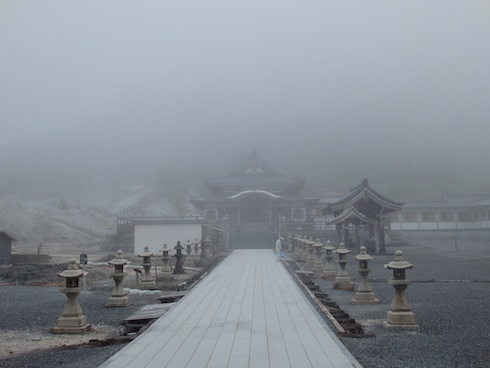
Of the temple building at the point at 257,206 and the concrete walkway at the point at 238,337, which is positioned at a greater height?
the temple building at the point at 257,206

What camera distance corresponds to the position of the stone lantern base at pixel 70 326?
30.6ft

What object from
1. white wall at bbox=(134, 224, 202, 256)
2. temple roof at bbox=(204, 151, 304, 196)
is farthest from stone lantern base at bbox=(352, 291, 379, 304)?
temple roof at bbox=(204, 151, 304, 196)

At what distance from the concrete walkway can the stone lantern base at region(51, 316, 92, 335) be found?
1.33 meters

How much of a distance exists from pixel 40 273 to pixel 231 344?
17.5 meters

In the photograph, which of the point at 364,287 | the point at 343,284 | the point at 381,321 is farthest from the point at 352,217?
the point at 381,321

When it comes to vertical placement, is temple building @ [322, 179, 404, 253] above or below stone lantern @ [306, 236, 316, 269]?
above

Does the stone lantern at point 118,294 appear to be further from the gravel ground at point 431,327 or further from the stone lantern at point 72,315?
the gravel ground at point 431,327

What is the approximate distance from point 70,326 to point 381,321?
563cm

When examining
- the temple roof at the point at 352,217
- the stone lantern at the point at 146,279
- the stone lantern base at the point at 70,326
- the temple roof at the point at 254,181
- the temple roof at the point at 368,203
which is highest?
the temple roof at the point at 254,181

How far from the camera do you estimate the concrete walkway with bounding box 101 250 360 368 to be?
21.5ft

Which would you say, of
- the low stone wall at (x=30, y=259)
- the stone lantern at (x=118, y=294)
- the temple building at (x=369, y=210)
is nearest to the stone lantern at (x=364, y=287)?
the stone lantern at (x=118, y=294)

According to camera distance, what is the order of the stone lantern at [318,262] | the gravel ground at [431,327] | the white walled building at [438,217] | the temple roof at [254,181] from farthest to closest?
the temple roof at [254,181] → the white walled building at [438,217] → the stone lantern at [318,262] → the gravel ground at [431,327]

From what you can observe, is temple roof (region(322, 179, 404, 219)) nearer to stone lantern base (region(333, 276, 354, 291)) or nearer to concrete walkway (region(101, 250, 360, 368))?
stone lantern base (region(333, 276, 354, 291))

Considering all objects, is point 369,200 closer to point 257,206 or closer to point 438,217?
point 257,206
